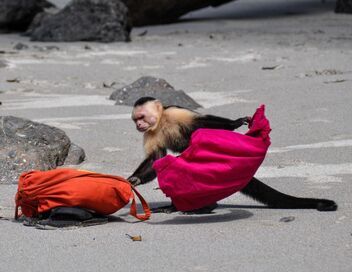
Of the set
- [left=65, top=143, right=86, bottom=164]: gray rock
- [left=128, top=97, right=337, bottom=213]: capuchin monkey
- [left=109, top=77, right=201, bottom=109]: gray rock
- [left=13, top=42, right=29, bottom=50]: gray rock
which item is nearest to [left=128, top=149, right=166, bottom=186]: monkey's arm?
[left=128, top=97, right=337, bottom=213]: capuchin monkey

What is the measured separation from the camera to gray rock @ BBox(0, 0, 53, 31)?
17.9m

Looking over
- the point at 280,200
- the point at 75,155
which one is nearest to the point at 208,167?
the point at 280,200

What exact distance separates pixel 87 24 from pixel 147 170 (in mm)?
11095

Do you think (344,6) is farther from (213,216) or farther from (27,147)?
(213,216)

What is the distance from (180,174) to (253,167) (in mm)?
395

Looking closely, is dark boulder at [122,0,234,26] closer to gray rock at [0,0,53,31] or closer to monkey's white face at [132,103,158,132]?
gray rock at [0,0,53,31]

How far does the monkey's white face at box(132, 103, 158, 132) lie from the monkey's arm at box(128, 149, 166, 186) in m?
0.16

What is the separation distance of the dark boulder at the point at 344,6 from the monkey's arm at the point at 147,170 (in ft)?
45.8

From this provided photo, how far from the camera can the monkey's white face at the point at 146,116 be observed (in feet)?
17.2

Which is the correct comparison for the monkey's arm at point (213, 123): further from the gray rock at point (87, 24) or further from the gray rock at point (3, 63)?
the gray rock at point (87, 24)

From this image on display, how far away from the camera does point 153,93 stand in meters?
9.65

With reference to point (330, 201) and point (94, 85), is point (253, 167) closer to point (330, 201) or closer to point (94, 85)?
point (330, 201)

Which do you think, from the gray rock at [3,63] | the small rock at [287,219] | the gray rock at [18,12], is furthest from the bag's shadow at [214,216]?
the gray rock at [18,12]

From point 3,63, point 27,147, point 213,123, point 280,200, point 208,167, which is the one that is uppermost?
point 213,123
